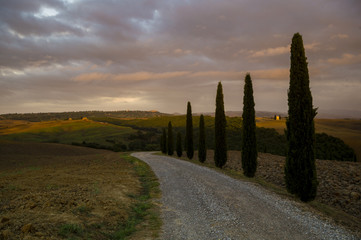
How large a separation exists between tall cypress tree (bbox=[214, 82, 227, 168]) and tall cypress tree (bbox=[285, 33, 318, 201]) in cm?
1287

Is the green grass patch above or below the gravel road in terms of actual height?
above

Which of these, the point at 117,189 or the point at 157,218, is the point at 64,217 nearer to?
the point at 157,218

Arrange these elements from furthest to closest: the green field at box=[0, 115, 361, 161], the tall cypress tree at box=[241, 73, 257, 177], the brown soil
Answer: the green field at box=[0, 115, 361, 161] < the tall cypress tree at box=[241, 73, 257, 177] < the brown soil

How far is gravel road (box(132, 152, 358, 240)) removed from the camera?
6.32 meters

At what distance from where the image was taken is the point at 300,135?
11.2 meters

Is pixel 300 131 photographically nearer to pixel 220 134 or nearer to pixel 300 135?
pixel 300 135

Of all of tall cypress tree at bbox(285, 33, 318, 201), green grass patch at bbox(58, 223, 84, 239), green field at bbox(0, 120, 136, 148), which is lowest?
green field at bbox(0, 120, 136, 148)

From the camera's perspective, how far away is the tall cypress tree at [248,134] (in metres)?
18.1

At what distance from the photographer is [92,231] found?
249 inches

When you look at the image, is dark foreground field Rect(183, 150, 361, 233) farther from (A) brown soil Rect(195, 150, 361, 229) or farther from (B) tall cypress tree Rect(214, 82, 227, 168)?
(B) tall cypress tree Rect(214, 82, 227, 168)

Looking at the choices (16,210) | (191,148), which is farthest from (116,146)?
(16,210)

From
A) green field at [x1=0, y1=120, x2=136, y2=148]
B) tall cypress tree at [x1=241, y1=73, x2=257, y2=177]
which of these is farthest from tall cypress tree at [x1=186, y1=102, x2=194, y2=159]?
green field at [x1=0, y1=120, x2=136, y2=148]

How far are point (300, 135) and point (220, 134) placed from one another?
47.1ft

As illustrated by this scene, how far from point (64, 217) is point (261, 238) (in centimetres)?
594
